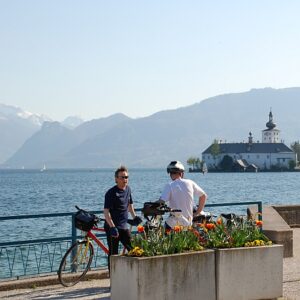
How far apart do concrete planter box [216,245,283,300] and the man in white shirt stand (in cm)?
142

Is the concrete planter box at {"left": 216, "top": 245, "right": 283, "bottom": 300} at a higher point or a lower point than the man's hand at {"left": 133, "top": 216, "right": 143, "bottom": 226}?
lower

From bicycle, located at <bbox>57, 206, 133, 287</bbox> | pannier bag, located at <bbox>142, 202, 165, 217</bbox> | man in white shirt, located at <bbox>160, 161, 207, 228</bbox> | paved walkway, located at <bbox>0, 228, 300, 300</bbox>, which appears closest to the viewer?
paved walkway, located at <bbox>0, 228, 300, 300</bbox>

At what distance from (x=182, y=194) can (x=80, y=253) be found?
68.2 inches

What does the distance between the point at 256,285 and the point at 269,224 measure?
5.48 m

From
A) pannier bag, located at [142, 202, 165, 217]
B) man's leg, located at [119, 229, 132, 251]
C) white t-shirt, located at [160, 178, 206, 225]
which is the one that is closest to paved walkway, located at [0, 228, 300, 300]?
man's leg, located at [119, 229, 132, 251]

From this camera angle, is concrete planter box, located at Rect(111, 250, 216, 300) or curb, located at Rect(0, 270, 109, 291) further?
curb, located at Rect(0, 270, 109, 291)

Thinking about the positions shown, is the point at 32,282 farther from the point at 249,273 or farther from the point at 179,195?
the point at 249,273

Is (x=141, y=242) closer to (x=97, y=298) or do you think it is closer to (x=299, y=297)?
(x=97, y=298)

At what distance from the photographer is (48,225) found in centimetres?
3250

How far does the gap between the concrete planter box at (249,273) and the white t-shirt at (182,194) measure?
4.84 feet

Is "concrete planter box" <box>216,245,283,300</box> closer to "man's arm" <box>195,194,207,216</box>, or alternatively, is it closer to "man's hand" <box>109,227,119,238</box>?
"man's arm" <box>195,194,207,216</box>

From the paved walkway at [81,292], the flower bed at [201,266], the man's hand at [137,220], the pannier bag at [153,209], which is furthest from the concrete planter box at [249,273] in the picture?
the man's hand at [137,220]

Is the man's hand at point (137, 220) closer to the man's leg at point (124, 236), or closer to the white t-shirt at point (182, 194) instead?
the man's leg at point (124, 236)

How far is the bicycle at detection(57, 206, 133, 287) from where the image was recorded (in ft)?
33.0
